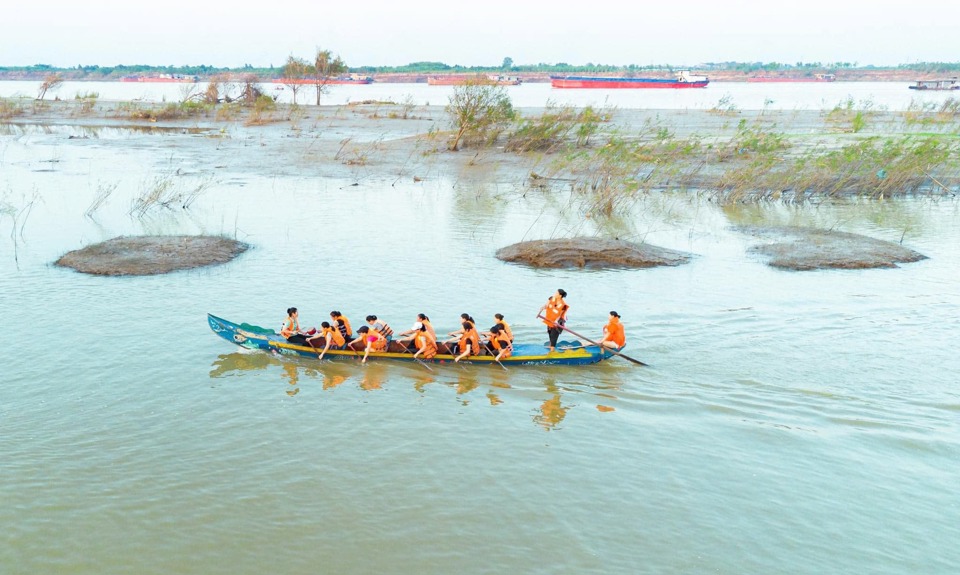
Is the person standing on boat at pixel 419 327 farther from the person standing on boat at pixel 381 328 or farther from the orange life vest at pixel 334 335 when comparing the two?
the orange life vest at pixel 334 335

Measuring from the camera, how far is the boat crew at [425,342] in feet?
45.2

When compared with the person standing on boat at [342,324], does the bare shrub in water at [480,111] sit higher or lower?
higher

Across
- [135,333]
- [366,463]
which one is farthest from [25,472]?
[135,333]

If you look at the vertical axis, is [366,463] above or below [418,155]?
below

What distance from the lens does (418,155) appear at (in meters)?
38.9

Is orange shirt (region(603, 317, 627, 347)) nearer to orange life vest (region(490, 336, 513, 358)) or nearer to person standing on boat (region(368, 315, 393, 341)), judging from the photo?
orange life vest (region(490, 336, 513, 358))

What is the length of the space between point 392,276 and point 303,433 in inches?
322

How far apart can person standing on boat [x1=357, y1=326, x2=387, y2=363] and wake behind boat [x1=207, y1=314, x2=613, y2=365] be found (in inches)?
4.0

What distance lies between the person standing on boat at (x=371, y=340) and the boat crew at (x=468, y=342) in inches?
51.6

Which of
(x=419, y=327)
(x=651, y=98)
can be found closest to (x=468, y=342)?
(x=419, y=327)

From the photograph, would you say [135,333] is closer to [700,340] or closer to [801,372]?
[700,340]

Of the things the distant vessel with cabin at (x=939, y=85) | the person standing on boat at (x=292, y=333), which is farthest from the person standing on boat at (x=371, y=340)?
the distant vessel with cabin at (x=939, y=85)

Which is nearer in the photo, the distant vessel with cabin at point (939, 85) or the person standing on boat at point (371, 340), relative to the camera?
the person standing on boat at point (371, 340)

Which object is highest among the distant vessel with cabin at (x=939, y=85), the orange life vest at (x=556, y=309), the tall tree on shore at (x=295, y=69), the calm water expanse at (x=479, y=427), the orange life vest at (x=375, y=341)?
the distant vessel with cabin at (x=939, y=85)
